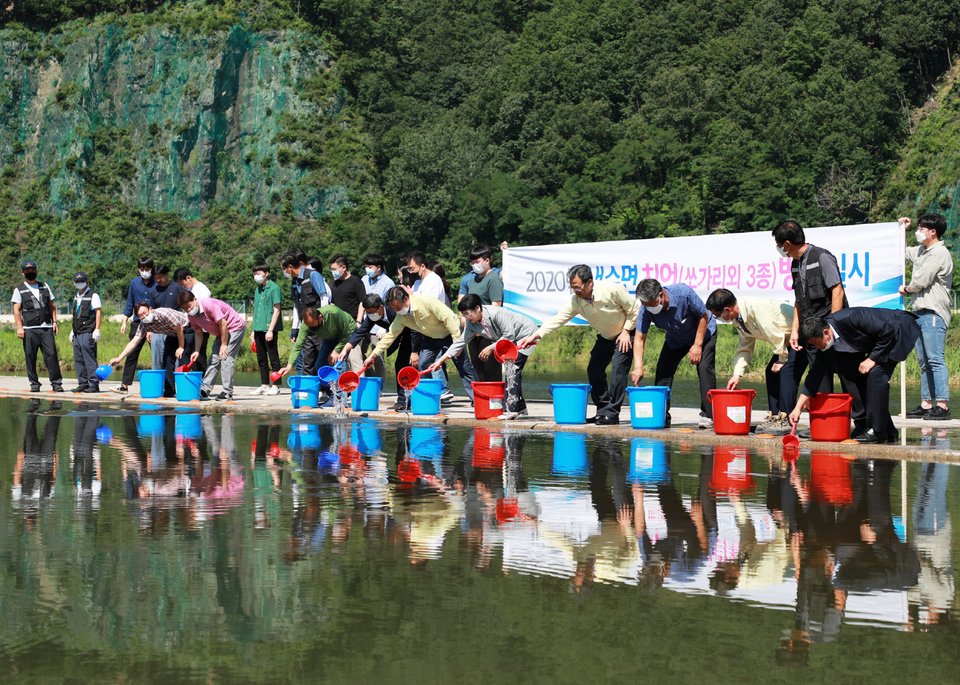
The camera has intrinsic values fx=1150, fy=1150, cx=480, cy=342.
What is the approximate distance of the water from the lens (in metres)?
4.59

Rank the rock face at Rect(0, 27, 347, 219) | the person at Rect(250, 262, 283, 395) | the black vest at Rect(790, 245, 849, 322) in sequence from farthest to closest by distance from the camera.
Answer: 1. the rock face at Rect(0, 27, 347, 219)
2. the person at Rect(250, 262, 283, 395)
3. the black vest at Rect(790, 245, 849, 322)

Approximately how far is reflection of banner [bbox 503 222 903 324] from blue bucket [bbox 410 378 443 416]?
2.10 metres

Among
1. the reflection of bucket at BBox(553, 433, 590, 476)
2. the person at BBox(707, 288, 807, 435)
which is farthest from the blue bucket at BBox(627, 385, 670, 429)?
the person at BBox(707, 288, 807, 435)

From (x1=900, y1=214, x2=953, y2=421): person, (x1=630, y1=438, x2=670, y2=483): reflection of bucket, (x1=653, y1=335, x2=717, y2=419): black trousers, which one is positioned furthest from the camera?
(x1=900, y1=214, x2=953, y2=421): person

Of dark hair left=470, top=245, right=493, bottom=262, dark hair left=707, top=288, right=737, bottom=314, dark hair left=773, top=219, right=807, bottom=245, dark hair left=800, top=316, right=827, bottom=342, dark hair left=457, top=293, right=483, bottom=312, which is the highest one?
dark hair left=470, top=245, right=493, bottom=262

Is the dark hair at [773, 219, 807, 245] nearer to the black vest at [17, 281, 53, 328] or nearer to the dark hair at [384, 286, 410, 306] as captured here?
the dark hair at [384, 286, 410, 306]

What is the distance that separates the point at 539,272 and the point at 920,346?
236 inches

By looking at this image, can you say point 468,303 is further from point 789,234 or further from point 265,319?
point 265,319

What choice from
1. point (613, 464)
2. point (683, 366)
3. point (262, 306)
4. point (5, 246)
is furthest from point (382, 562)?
point (5, 246)

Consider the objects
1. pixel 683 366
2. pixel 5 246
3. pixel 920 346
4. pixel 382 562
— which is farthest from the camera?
pixel 5 246

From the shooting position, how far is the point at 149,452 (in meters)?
11.4

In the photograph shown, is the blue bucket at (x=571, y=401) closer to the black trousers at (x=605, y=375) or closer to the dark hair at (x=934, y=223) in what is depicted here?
the black trousers at (x=605, y=375)

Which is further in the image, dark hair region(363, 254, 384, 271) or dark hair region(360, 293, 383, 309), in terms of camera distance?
dark hair region(363, 254, 384, 271)

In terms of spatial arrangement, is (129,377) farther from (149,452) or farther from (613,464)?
(613,464)
